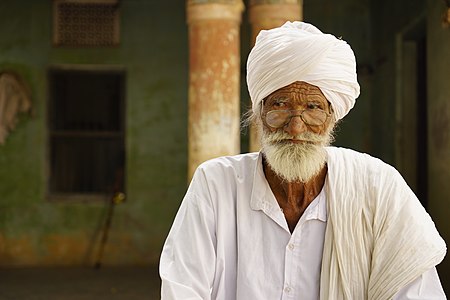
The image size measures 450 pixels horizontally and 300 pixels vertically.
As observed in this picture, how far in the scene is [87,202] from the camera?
909 centimetres

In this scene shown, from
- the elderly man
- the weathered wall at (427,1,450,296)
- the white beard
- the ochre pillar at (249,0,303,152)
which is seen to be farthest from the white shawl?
the weathered wall at (427,1,450,296)

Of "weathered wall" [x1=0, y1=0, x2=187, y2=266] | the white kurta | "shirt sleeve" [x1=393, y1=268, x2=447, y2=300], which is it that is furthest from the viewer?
"weathered wall" [x1=0, y1=0, x2=187, y2=266]

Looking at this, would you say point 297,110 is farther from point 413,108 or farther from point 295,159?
point 413,108

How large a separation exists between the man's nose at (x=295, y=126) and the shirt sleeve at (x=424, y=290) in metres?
0.61

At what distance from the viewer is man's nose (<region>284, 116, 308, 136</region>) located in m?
2.58

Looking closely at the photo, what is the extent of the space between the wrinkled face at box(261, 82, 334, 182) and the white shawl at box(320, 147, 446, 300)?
0.13 m

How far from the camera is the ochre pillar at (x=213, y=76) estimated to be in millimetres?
5773

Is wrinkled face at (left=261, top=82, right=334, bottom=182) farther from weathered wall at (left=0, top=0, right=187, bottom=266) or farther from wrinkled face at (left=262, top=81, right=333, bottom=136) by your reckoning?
weathered wall at (left=0, top=0, right=187, bottom=266)

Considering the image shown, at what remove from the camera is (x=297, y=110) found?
2582 millimetres

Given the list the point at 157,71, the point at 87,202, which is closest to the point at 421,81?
the point at 157,71

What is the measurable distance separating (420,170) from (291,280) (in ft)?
20.0

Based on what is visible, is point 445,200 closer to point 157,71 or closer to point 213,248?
point 157,71

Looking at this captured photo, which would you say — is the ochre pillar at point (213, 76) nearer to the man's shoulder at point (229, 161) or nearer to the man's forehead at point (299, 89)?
the man's shoulder at point (229, 161)

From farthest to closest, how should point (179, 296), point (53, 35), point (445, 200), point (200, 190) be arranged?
point (53, 35), point (445, 200), point (200, 190), point (179, 296)
